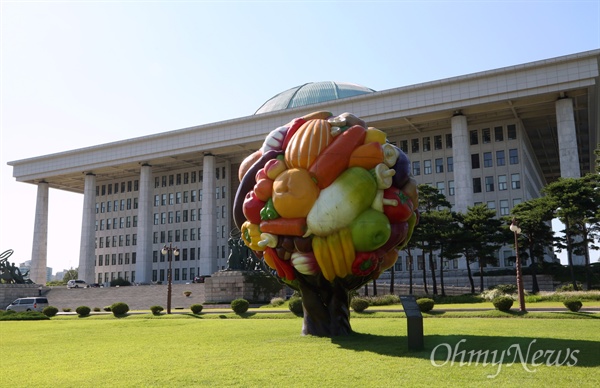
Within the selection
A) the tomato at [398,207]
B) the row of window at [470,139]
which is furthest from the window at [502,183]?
the tomato at [398,207]

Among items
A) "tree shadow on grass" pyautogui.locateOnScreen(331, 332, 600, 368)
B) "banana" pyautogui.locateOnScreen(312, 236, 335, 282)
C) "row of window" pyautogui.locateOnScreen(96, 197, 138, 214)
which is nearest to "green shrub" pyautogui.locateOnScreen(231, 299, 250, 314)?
"tree shadow on grass" pyautogui.locateOnScreen(331, 332, 600, 368)

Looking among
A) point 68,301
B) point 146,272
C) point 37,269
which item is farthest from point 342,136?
point 37,269

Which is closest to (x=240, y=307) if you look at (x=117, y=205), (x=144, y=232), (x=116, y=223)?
(x=144, y=232)

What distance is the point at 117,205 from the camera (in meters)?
93.8

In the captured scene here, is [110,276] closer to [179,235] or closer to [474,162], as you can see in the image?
[179,235]

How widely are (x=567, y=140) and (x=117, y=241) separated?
71.2m

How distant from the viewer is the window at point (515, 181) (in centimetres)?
6303

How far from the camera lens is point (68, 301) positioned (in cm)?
5906

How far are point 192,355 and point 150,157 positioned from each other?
66234 millimetres

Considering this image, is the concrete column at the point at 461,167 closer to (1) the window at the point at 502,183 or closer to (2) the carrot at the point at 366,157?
(1) the window at the point at 502,183

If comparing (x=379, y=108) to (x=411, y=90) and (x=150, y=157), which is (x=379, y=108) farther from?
(x=150, y=157)

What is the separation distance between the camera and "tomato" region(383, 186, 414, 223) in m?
15.0

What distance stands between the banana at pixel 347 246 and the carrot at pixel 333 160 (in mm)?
1406

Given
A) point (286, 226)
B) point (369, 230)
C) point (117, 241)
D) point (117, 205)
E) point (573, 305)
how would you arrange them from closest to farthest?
point (369, 230) < point (286, 226) < point (573, 305) < point (117, 241) < point (117, 205)
